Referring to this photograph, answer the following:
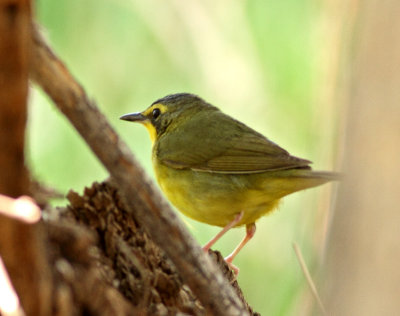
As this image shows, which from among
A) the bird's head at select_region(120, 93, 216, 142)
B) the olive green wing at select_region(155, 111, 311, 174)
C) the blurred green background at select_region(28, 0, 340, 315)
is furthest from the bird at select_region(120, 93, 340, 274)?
the blurred green background at select_region(28, 0, 340, 315)

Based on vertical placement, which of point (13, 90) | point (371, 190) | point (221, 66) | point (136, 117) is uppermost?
point (221, 66)

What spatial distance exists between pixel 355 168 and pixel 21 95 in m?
1.74

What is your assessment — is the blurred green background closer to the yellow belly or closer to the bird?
the bird

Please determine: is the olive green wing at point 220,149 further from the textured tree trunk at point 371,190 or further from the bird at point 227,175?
the textured tree trunk at point 371,190

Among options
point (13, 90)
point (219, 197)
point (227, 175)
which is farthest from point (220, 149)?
point (13, 90)

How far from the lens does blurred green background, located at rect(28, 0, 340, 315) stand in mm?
8469

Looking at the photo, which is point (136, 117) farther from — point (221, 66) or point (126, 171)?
point (126, 171)

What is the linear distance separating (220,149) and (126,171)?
10.8 feet

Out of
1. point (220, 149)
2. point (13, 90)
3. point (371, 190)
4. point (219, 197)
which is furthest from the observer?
point (220, 149)

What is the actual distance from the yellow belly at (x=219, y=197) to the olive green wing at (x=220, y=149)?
0.26ft

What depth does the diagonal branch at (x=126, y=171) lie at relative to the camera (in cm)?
243

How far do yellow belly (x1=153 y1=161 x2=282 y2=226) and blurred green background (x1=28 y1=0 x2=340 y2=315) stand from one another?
8.74ft

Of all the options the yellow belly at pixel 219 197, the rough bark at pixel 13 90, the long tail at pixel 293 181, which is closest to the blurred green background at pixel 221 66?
the yellow belly at pixel 219 197

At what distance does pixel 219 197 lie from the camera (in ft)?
17.9
